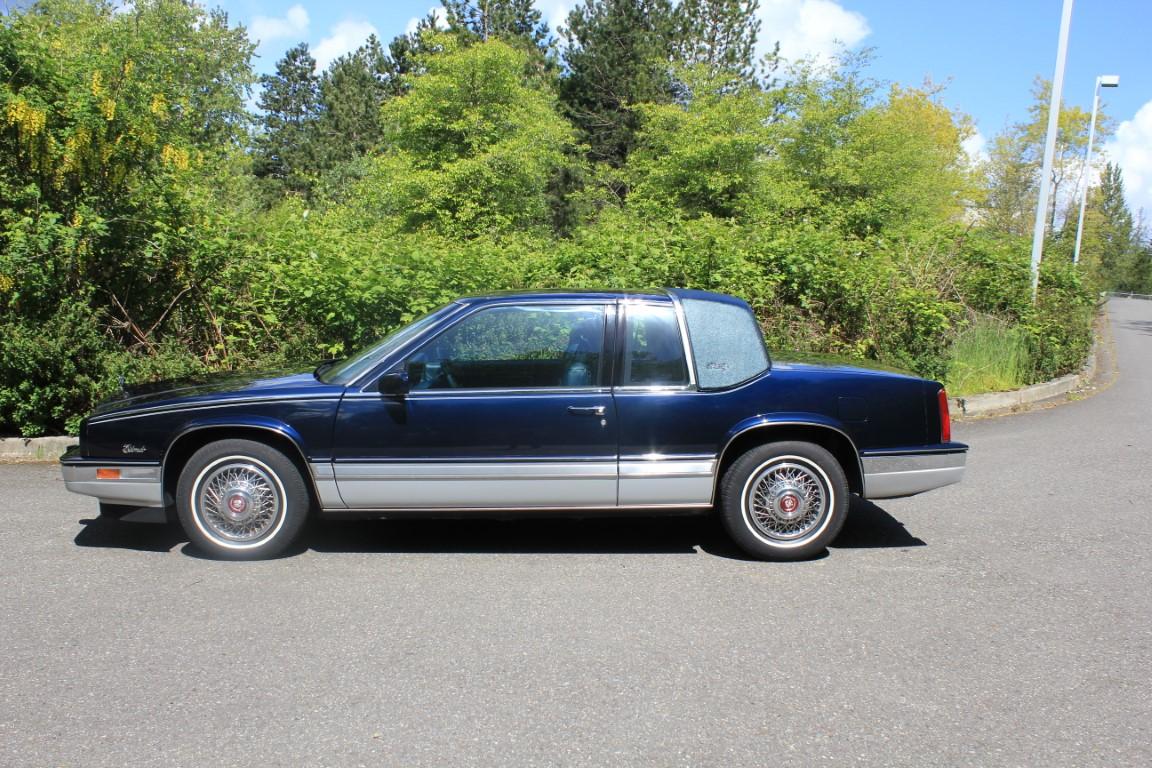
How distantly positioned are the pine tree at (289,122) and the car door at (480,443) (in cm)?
4673

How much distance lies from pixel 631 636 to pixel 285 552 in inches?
92.7

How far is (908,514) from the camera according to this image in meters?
6.27

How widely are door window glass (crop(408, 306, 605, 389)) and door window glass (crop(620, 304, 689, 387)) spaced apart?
7.1 inches

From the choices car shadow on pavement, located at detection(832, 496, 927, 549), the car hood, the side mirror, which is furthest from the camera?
car shadow on pavement, located at detection(832, 496, 927, 549)

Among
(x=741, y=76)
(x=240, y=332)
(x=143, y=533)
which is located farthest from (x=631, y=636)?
(x=741, y=76)

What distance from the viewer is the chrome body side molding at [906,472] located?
17.0ft

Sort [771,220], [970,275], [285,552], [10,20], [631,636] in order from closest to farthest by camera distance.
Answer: [631,636]
[285,552]
[10,20]
[970,275]
[771,220]

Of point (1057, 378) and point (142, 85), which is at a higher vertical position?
point (142, 85)

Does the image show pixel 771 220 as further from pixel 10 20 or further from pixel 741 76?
pixel 741 76

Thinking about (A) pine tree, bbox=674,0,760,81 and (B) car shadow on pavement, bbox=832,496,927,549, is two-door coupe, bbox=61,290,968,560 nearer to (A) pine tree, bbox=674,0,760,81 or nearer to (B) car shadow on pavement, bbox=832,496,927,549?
(B) car shadow on pavement, bbox=832,496,927,549

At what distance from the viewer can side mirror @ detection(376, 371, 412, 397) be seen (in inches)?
194

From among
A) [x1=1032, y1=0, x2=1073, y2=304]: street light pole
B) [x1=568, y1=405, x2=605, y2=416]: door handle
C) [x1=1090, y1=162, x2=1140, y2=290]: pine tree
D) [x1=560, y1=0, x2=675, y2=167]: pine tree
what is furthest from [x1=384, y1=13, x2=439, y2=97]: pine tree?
[x1=1090, y1=162, x2=1140, y2=290]: pine tree

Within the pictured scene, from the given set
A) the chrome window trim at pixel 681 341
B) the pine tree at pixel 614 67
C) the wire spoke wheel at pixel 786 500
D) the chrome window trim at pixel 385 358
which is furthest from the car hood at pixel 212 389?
the pine tree at pixel 614 67

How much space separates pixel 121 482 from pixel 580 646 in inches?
119
